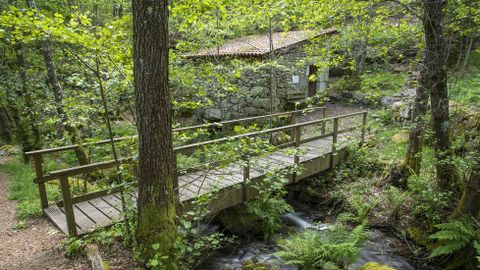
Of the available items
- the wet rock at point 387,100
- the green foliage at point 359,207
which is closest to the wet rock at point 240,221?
the green foliage at point 359,207

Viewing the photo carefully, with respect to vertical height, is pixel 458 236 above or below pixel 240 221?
above

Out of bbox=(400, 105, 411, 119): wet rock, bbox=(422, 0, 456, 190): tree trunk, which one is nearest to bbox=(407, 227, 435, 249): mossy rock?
bbox=(422, 0, 456, 190): tree trunk

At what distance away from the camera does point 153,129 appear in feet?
10.5

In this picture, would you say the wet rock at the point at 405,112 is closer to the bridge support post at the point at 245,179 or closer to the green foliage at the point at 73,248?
the bridge support post at the point at 245,179

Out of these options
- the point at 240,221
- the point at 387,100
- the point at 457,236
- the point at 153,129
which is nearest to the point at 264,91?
the point at 387,100

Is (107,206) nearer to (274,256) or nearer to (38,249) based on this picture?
(38,249)

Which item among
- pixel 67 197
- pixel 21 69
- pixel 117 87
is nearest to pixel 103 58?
pixel 117 87

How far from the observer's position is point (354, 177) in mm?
8094

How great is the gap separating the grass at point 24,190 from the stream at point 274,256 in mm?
3202

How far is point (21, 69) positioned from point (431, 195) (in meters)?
10.1

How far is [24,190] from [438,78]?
855cm

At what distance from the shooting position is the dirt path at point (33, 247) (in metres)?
3.70

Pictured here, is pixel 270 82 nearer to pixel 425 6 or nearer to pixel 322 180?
pixel 322 180

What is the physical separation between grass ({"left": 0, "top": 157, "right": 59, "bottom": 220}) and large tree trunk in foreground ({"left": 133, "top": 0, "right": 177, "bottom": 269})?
3065 millimetres
